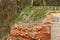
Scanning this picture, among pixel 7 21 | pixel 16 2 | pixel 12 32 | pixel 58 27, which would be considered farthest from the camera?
pixel 16 2

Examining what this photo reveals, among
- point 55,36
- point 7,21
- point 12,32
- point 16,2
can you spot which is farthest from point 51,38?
point 16,2

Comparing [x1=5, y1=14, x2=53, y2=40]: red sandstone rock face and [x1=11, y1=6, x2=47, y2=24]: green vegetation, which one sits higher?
[x1=11, y1=6, x2=47, y2=24]: green vegetation

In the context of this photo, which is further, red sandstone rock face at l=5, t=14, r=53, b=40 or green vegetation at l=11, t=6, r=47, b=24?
green vegetation at l=11, t=6, r=47, b=24

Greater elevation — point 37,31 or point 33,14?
point 33,14

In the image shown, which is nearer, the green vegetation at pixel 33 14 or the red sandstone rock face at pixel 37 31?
the red sandstone rock face at pixel 37 31

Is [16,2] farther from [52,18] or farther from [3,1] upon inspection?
[52,18]

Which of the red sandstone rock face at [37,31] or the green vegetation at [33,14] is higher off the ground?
the green vegetation at [33,14]

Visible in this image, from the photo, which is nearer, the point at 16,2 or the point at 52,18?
the point at 52,18

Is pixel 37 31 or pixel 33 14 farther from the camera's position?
pixel 33 14

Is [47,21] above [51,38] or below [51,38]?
above

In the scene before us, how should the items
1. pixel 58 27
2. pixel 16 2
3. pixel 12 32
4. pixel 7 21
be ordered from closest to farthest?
pixel 58 27 → pixel 12 32 → pixel 7 21 → pixel 16 2

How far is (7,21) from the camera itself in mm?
16234

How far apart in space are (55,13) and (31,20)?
1.16 meters

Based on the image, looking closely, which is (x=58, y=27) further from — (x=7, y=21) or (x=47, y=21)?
(x=7, y=21)
